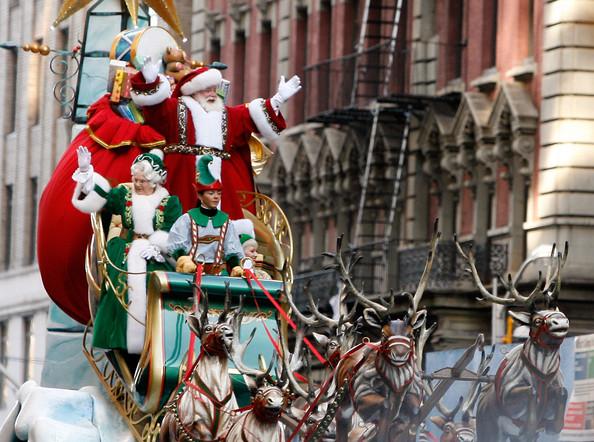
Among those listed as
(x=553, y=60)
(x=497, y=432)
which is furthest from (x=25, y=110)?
(x=497, y=432)

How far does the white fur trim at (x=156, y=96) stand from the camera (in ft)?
71.8

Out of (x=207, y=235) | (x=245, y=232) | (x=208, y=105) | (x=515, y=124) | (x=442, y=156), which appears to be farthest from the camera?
(x=442, y=156)

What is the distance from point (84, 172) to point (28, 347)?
133ft

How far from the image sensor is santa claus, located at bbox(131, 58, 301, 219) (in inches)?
865

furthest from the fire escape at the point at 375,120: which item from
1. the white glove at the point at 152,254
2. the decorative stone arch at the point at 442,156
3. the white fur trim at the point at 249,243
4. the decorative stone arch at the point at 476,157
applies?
the white glove at the point at 152,254

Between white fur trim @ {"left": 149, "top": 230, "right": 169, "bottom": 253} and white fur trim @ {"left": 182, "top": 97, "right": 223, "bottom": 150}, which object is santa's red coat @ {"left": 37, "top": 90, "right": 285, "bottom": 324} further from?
white fur trim @ {"left": 149, "top": 230, "right": 169, "bottom": 253}

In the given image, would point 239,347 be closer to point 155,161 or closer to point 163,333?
point 163,333

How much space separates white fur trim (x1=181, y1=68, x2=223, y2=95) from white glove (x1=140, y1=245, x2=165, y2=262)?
1717 millimetres

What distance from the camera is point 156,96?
21906 millimetres

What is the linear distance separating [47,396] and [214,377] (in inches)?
101

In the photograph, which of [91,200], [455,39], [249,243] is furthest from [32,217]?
[91,200]

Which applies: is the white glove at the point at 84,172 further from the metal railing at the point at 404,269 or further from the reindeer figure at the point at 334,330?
the metal railing at the point at 404,269

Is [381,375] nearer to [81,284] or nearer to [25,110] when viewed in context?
[81,284]

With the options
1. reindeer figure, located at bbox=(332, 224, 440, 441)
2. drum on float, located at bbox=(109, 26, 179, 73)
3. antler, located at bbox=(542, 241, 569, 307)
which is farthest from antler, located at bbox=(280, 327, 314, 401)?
drum on float, located at bbox=(109, 26, 179, 73)
